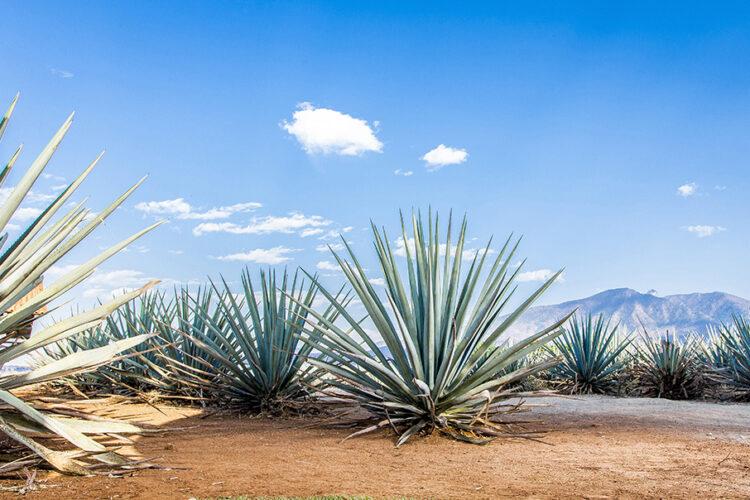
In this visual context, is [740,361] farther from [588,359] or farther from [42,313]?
[42,313]

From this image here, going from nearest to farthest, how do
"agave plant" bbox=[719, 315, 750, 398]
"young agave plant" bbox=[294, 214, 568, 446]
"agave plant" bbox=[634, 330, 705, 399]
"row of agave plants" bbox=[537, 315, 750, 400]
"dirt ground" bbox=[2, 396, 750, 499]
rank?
"dirt ground" bbox=[2, 396, 750, 499] → "young agave plant" bbox=[294, 214, 568, 446] → "agave plant" bbox=[719, 315, 750, 398] → "row of agave plants" bbox=[537, 315, 750, 400] → "agave plant" bbox=[634, 330, 705, 399]

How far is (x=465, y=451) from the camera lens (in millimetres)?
3900

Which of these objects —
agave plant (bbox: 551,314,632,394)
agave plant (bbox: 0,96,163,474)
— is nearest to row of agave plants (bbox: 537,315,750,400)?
agave plant (bbox: 551,314,632,394)

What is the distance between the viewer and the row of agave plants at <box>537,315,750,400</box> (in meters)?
9.92

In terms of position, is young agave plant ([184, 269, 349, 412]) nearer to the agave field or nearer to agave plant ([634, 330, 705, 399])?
the agave field

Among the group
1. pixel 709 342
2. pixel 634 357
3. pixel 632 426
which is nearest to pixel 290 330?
pixel 632 426

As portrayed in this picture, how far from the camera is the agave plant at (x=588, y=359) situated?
11016mm

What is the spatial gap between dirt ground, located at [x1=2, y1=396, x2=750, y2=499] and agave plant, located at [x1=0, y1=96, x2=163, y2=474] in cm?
21

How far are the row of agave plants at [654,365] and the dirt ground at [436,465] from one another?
5.33m

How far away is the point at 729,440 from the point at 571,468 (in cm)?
205

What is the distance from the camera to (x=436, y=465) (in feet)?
11.2

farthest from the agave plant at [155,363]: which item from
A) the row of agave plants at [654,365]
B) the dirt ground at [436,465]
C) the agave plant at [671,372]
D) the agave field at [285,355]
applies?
the agave plant at [671,372]

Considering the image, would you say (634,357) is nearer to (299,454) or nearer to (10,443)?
(299,454)

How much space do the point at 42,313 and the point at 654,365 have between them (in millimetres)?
10563
